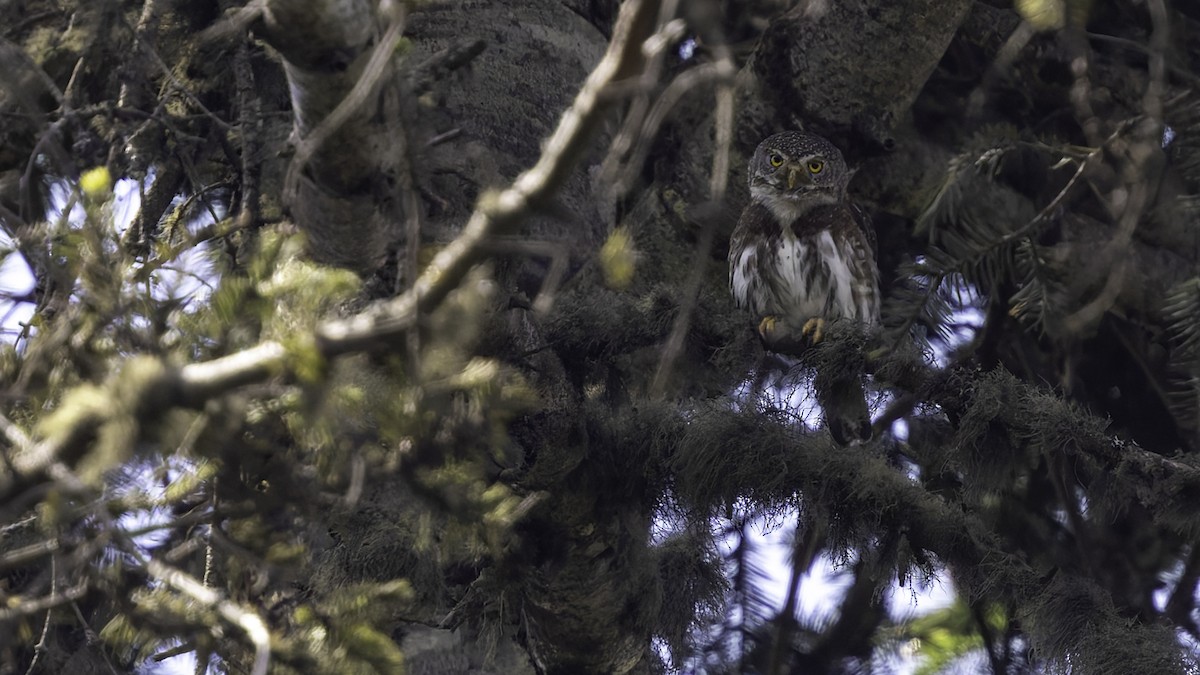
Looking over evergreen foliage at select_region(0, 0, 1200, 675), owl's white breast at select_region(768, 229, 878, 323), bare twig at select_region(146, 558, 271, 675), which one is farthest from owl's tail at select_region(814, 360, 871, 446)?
bare twig at select_region(146, 558, 271, 675)

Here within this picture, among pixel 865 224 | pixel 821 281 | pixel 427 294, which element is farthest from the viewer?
pixel 865 224

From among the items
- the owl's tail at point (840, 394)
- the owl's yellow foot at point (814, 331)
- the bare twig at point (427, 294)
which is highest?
the bare twig at point (427, 294)

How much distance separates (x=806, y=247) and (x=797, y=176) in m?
0.25

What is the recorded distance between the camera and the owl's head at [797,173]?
4.48 meters

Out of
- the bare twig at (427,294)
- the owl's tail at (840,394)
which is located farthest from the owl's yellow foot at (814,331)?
the bare twig at (427,294)

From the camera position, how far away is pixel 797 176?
14.8 feet

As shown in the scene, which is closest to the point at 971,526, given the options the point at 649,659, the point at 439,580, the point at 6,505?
the point at 649,659

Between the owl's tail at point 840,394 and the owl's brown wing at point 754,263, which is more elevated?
the owl's brown wing at point 754,263

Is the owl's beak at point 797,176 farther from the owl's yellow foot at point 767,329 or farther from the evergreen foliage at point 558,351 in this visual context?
the owl's yellow foot at point 767,329

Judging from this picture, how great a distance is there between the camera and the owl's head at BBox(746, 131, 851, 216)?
4.48 meters

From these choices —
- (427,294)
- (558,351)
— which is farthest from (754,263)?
(427,294)

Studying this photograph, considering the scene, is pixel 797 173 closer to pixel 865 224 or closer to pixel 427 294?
pixel 865 224

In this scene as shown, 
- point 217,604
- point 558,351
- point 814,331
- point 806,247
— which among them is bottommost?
point 217,604

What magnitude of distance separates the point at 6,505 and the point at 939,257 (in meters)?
1.98
